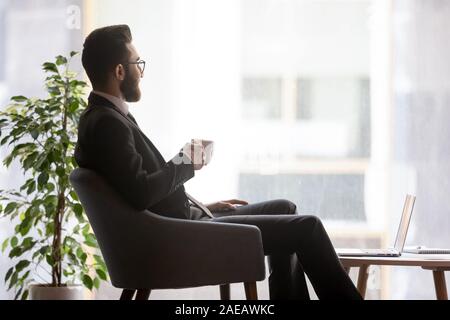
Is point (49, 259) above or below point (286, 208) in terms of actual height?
below

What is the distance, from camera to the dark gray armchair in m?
2.37

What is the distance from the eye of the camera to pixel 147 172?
2.48 m

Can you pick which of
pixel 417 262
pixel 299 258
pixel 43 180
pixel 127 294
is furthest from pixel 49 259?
pixel 417 262

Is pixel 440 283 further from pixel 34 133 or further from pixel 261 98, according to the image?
pixel 34 133

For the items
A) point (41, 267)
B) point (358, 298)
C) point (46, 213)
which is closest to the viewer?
point (358, 298)

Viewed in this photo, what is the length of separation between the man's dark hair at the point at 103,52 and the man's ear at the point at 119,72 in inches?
0.5

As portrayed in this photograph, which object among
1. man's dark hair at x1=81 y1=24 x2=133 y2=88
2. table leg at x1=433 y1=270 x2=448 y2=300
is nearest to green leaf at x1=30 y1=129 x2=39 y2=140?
man's dark hair at x1=81 y1=24 x2=133 y2=88

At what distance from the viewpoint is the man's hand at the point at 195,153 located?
2.46m

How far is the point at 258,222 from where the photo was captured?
2566 millimetres

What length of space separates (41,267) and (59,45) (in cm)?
117

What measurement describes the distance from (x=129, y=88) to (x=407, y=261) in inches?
43.8

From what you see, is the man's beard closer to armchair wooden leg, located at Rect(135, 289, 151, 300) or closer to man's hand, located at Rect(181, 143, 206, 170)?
man's hand, located at Rect(181, 143, 206, 170)

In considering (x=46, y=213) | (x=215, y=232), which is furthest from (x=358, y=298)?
(x=46, y=213)
